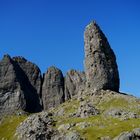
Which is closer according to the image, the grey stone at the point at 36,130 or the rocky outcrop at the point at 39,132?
the rocky outcrop at the point at 39,132

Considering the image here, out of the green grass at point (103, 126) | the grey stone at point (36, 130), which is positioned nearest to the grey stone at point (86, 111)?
the green grass at point (103, 126)

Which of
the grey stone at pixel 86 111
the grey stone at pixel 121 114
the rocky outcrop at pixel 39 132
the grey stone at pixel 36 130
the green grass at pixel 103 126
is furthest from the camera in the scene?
the grey stone at pixel 86 111

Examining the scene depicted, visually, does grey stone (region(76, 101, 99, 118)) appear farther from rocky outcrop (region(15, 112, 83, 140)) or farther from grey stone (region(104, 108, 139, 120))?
rocky outcrop (region(15, 112, 83, 140))

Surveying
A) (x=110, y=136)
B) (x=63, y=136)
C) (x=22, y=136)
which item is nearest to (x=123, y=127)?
(x=110, y=136)

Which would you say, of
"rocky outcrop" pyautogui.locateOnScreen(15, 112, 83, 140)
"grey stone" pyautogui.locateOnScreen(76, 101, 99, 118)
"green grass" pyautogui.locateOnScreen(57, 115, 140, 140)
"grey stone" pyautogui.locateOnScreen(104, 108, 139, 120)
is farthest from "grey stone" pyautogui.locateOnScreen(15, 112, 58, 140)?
"grey stone" pyautogui.locateOnScreen(104, 108, 139, 120)

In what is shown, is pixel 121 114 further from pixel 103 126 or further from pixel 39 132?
pixel 39 132

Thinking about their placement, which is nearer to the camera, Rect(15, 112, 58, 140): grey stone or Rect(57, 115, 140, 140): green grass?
Rect(15, 112, 58, 140): grey stone

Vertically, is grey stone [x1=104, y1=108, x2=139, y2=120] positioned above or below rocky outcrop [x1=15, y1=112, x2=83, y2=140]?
above

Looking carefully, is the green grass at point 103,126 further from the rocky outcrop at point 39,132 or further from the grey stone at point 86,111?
the rocky outcrop at point 39,132

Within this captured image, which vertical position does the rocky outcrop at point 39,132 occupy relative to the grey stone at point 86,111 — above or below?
below

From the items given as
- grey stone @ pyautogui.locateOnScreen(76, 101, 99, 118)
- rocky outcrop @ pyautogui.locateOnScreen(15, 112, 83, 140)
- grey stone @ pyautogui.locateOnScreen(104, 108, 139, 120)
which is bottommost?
rocky outcrop @ pyautogui.locateOnScreen(15, 112, 83, 140)

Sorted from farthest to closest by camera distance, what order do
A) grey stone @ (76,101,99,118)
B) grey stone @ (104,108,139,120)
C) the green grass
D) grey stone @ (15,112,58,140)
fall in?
grey stone @ (76,101,99,118) → grey stone @ (104,108,139,120) → the green grass → grey stone @ (15,112,58,140)

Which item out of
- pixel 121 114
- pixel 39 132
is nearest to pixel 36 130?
pixel 39 132

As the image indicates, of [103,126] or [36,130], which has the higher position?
[103,126]
